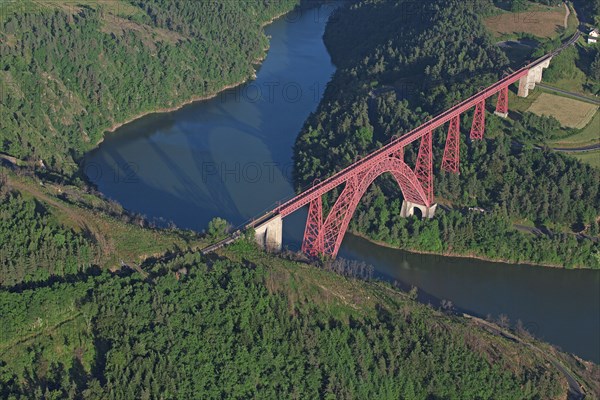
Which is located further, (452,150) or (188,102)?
(188,102)

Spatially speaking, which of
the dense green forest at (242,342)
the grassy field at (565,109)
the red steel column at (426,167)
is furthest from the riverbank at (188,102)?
the dense green forest at (242,342)

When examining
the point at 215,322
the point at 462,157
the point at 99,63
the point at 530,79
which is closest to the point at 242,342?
the point at 215,322

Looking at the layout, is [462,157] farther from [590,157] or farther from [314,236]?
[314,236]

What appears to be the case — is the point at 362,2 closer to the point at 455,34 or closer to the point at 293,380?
the point at 455,34

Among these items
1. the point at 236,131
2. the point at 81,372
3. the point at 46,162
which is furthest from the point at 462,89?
the point at 81,372

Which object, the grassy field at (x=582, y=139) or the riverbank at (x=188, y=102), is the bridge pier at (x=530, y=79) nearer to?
the grassy field at (x=582, y=139)
